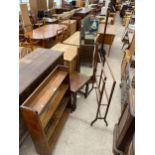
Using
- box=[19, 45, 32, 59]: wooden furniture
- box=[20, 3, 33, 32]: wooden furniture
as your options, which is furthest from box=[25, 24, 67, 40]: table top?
box=[20, 3, 33, 32]: wooden furniture

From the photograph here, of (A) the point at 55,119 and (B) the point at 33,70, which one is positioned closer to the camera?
(B) the point at 33,70

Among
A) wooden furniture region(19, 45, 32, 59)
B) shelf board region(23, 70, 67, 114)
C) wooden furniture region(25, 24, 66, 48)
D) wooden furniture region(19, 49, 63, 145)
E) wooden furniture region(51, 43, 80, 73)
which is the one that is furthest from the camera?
wooden furniture region(25, 24, 66, 48)

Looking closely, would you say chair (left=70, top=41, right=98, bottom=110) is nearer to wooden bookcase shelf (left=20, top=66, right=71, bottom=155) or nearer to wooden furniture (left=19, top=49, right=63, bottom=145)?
wooden bookcase shelf (left=20, top=66, right=71, bottom=155)

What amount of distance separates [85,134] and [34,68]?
3.55 feet

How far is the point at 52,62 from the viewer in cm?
223

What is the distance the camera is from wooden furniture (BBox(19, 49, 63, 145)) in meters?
1.73

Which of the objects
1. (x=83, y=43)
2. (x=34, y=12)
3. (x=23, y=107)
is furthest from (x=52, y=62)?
(x=34, y=12)

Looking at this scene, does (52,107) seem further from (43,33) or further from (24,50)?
(43,33)

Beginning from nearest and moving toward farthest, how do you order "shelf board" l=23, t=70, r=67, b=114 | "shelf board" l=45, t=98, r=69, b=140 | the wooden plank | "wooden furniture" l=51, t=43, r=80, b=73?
the wooden plank
"shelf board" l=23, t=70, r=67, b=114
"shelf board" l=45, t=98, r=69, b=140
"wooden furniture" l=51, t=43, r=80, b=73

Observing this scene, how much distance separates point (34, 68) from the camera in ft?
6.66

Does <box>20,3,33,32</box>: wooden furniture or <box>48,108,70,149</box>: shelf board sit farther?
<box>20,3,33,32</box>: wooden furniture

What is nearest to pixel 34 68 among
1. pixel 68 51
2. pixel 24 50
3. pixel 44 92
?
pixel 44 92
